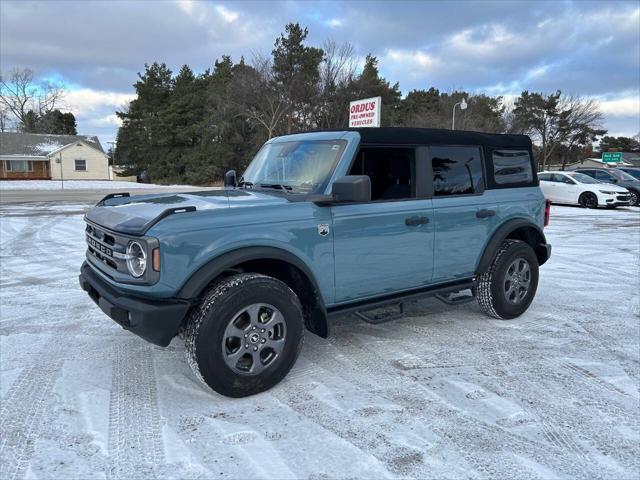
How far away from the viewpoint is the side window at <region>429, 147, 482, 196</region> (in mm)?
4434

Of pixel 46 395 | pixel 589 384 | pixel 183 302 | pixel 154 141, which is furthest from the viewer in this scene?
pixel 154 141

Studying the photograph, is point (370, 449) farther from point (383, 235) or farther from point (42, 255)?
point (42, 255)

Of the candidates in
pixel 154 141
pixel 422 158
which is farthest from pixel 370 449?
pixel 154 141

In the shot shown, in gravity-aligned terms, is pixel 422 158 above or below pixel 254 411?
above

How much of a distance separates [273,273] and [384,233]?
97cm

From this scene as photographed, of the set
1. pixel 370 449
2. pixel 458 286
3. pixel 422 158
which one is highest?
pixel 422 158

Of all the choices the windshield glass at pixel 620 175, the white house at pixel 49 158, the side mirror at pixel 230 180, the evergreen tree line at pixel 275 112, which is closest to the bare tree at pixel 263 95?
the evergreen tree line at pixel 275 112

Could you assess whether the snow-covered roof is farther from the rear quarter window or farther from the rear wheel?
the rear quarter window

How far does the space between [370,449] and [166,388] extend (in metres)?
1.60

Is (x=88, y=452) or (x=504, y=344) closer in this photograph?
(x=88, y=452)

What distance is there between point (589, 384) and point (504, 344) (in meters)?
0.87

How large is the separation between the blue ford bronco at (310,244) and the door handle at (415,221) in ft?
0.03

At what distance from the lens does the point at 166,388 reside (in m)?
3.51

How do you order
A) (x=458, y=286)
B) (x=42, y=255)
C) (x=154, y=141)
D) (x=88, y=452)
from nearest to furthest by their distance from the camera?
(x=88, y=452)
(x=458, y=286)
(x=42, y=255)
(x=154, y=141)
